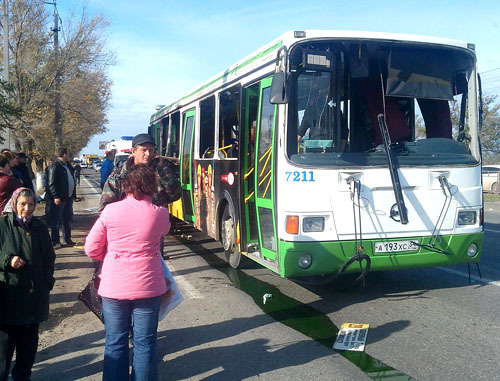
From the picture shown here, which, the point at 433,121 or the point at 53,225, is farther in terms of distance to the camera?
the point at 53,225

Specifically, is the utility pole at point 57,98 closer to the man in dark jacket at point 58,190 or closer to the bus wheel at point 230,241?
the man in dark jacket at point 58,190

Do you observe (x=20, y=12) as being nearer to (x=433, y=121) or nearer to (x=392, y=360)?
(x=433, y=121)

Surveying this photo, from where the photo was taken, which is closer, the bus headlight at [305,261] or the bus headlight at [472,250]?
the bus headlight at [305,261]

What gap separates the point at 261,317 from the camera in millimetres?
6062

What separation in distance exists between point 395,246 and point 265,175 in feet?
→ 5.86

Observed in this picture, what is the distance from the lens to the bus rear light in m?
5.92

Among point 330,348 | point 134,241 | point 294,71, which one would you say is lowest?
point 330,348

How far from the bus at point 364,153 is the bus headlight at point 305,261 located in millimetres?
16

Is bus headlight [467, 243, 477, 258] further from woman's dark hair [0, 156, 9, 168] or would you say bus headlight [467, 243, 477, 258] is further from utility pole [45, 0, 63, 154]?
utility pole [45, 0, 63, 154]

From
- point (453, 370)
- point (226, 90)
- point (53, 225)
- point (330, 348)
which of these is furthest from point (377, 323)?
point (53, 225)

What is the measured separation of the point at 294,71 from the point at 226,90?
8.46 feet

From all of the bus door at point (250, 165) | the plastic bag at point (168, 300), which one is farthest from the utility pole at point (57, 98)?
the plastic bag at point (168, 300)

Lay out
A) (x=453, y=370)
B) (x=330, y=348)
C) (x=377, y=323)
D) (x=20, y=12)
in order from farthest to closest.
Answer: (x=20, y=12), (x=377, y=323), (x=330, y=348), (x=453, y=370)

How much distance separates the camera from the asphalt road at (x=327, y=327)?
4562 millimetres
